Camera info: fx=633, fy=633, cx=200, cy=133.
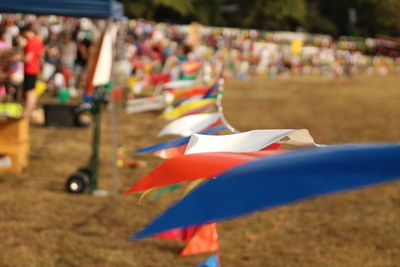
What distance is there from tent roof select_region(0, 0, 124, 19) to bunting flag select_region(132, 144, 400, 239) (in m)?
5.21

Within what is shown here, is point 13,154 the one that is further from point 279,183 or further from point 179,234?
point 279,183

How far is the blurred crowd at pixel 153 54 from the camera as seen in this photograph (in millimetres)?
13445

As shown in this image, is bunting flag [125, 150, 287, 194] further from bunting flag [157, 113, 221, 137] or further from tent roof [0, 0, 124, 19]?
tent roof [0, 0, 124, 19]

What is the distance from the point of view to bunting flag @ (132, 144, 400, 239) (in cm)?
129

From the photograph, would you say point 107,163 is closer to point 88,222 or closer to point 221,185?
point 88,222

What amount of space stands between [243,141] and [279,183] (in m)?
0.84

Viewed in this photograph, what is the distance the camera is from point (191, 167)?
178cm

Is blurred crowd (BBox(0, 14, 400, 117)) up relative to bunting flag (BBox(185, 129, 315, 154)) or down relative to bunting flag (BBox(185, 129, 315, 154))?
down

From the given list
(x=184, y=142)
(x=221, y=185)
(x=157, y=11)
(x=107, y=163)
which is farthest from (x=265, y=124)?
(x=157, y=11)

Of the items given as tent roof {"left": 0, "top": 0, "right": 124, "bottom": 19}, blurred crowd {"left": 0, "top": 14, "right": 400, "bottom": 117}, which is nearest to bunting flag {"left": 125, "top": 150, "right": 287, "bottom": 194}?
tent roof {"left": 0, "top": 0, "right": 124, "bottom": 19}

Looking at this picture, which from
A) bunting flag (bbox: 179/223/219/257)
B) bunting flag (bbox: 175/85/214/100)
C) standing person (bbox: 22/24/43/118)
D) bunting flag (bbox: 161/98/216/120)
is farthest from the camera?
standing person (bbox: 22/24/43/118)

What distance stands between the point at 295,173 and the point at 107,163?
7432 millimetres

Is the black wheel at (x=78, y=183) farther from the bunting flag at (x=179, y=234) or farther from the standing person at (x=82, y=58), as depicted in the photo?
the standing person at (x=82, y=58)

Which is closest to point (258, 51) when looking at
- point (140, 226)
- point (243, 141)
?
point (140, 226)
